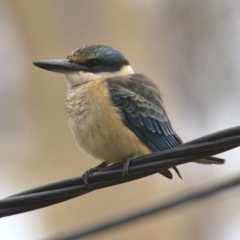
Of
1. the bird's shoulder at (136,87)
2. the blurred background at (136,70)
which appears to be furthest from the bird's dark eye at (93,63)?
the blurred background at (136,70)

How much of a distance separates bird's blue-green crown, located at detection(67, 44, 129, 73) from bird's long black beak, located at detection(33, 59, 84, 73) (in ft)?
0.12

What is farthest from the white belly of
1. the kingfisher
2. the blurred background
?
the blurred background

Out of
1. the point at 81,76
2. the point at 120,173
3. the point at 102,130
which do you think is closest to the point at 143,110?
the point at 102,130

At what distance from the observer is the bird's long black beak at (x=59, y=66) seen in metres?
3.21

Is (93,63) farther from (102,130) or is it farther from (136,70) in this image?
(136,70)

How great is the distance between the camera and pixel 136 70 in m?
7.53

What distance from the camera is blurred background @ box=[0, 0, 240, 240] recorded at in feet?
→ 23.3

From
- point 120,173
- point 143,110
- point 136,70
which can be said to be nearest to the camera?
point 120,173

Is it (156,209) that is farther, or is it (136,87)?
(136,87)

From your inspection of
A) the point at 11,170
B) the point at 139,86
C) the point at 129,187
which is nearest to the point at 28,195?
the point at 139,86

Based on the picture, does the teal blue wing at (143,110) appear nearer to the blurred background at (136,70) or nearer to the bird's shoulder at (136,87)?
the bird's shoulder at (136,87)

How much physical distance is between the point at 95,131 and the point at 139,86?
1.32 feet

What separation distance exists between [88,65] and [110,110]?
456 millimetres

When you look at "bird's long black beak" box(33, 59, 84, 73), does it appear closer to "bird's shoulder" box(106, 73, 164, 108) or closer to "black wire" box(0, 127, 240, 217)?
"bird's shoulder" box(106, 73, 164, 108)
